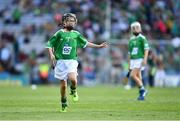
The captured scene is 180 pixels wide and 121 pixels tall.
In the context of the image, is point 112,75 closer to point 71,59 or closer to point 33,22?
point 33,22

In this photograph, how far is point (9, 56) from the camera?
43656 mm

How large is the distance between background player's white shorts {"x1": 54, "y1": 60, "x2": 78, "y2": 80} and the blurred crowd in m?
25.0

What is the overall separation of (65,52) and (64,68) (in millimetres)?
420

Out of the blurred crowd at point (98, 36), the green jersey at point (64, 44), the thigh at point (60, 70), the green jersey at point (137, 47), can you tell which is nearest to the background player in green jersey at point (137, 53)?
the green jersey at point (137, 47)

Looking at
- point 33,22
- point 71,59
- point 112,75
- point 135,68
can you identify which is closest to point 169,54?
point 112,75

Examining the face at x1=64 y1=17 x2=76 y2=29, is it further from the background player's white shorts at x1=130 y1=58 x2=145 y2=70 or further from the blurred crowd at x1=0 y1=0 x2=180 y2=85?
the blurred crowd at x1=0 y1=0 x2=180 y2=85

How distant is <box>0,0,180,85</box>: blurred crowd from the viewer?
43400 millimetres

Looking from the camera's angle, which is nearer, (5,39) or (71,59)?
(71,59)

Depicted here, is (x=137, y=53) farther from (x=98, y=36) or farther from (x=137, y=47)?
(x=98, y=36)

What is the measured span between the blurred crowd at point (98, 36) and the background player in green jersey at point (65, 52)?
Result: 24.9 meters

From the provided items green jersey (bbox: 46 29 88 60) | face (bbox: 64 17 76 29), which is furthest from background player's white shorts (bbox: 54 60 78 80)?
face (bbox: 64 17 76 29)

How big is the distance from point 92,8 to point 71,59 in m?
26.8

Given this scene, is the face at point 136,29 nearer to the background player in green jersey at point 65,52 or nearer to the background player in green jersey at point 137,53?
the background player in green jersey at point 137,53

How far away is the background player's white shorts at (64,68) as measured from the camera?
17891 mm
